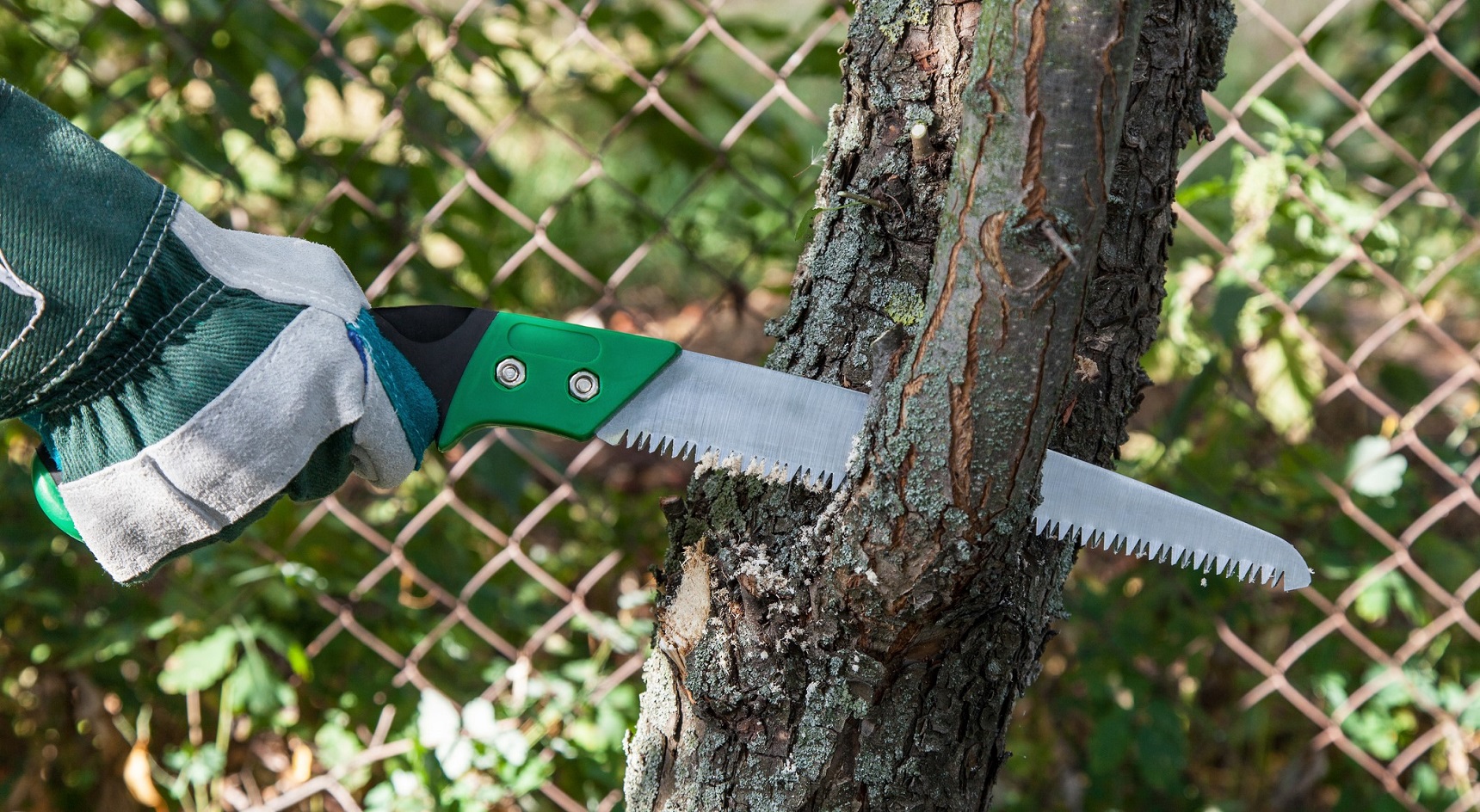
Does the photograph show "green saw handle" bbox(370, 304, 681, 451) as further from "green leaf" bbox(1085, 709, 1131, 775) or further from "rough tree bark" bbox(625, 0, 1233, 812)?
"green leaf" bbox(1085, 709, 1131, 775)

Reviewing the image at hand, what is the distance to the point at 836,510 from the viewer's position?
2.42 feet

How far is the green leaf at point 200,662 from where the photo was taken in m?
1.53

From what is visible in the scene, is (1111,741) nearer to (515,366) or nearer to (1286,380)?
(1286,380)

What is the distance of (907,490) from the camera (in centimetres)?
68

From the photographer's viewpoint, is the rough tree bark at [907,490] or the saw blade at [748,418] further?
the saw blade at [748,418]

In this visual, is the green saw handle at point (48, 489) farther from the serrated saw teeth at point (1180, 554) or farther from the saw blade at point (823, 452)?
the serrated saw teeth at point (1180, 554)

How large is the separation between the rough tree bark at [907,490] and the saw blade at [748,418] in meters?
0.02

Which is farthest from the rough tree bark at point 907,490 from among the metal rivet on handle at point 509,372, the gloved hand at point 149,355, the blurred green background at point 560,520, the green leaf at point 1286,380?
the green leaf at point 1286,380

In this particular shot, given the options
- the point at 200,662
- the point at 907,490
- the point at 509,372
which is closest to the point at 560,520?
the point at 200,662

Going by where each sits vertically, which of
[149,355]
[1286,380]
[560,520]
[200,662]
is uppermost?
[1286,380]

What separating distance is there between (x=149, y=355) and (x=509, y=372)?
25 cm

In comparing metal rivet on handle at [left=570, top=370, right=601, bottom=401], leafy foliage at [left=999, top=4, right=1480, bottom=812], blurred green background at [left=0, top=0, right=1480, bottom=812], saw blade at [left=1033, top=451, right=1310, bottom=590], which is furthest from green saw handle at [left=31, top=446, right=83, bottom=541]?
leafy foliage at [left=999, top=4, right=1480, bottom=812]

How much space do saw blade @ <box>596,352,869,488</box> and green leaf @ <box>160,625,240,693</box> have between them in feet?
3.06

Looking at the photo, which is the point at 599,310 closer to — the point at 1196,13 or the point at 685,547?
the point at 685,547
